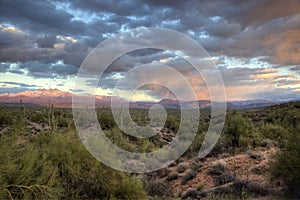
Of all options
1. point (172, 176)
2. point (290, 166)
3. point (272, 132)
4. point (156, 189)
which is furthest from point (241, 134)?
point (290, 166)

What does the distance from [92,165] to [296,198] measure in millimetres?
7725

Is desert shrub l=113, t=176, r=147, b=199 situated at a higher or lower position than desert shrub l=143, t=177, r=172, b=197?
higher

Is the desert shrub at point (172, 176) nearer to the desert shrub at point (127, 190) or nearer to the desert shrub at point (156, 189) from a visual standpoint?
the desert shrub at point (156, 189)

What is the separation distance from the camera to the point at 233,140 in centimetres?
2664

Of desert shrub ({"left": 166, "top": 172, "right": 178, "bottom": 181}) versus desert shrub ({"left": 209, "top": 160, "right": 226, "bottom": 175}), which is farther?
desert shrub ({"left": 166, "top": 172, "right": 178, "bottom": 181})

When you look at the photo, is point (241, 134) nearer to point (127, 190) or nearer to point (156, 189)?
point (156, 189)

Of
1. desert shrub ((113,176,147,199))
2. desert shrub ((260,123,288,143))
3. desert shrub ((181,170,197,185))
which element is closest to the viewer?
desert shrub ((113,176,147,199))

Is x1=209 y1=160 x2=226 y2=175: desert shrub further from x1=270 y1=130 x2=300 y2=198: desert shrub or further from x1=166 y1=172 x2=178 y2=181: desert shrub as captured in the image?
x1=270 y1=130 x2=300 y2=198: desert shrub

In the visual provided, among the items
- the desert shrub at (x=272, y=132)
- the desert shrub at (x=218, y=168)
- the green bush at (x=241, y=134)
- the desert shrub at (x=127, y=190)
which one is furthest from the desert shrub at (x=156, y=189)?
the desert shrub at (x=272, y=132)

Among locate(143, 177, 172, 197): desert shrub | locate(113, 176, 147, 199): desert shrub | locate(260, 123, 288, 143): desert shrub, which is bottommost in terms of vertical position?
locate(143, 177, 172, 197): desert shrub

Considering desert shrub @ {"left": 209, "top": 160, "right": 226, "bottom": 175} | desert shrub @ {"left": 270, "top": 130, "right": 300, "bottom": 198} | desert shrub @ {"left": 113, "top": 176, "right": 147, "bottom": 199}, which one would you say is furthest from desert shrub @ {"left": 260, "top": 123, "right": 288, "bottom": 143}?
desert shrub @ {"left": 113, "top": 176, "right": 147, "bottom": 199}

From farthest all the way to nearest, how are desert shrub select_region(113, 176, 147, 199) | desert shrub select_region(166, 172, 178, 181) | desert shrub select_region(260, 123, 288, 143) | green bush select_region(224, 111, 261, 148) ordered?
1. desert shrub select_region(260, 123, 288, 143)
2. green bush select_region(224, 111, 261, 148)
3. desert shrub select_region(166, 172, 178, 181)
4. desert shrub select_region(113, 176, 147, 199)

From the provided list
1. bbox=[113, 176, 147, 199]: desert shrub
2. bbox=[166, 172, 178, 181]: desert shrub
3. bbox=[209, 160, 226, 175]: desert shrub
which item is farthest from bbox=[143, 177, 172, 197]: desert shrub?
bbox=[113, 176, 147, 199]: desert shrub

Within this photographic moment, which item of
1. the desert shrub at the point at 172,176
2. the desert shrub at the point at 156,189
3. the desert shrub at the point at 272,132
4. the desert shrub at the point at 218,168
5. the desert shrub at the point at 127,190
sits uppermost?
the desert shrub at the point at 272,132
